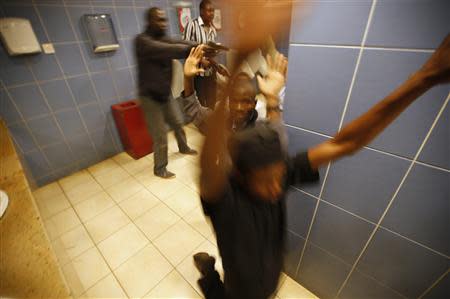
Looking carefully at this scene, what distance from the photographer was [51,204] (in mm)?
2393

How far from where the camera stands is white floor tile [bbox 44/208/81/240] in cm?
206

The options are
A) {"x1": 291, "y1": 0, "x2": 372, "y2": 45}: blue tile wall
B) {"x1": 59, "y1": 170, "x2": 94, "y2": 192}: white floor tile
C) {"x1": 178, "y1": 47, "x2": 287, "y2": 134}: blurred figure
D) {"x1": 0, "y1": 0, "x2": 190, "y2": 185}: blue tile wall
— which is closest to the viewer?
{"x1": 291, "y1": 0, "x2": 372, "y2": 45}: blue tile wall

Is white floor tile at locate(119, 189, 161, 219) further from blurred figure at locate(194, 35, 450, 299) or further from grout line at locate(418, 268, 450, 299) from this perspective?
grout line at locate(418, 268, 450, 299)

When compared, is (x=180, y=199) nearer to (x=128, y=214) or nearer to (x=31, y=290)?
(x=128, y=214)

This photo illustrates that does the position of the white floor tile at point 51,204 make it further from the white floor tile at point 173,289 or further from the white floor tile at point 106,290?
the white floor tile at point 173,289

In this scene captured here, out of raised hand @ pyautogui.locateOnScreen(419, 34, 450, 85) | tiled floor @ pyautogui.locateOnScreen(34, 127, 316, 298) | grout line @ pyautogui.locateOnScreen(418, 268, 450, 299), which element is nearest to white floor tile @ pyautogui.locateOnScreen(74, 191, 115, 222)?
tiled floor @ pyautogui.locateOnScreen(34, 127, 316, 298)

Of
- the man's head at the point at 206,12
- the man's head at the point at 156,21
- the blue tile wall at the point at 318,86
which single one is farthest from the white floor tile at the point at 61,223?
the man's head at the point at 206,12

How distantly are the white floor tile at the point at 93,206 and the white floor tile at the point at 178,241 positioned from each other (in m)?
0.79

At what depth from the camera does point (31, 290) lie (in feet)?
2.35

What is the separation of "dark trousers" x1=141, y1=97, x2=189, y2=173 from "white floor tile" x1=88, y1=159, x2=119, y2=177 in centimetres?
69

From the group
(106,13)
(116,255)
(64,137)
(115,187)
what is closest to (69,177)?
(64,137)

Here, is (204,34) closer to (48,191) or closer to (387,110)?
(48,191)

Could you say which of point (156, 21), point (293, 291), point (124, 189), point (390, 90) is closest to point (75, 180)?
point (124, 189)

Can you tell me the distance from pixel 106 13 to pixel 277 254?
317cm
